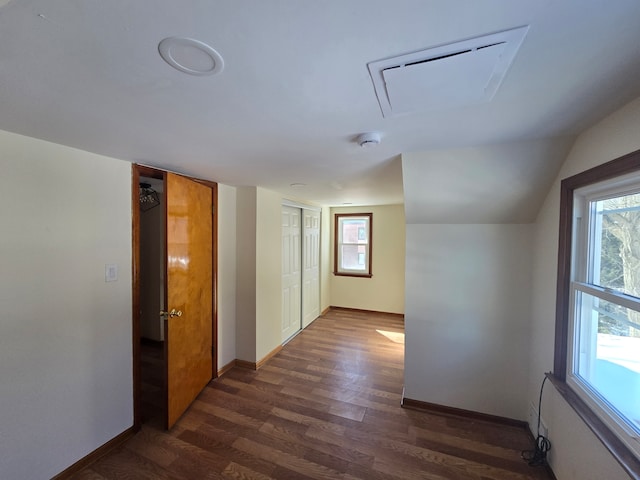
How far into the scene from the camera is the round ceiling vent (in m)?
0.73

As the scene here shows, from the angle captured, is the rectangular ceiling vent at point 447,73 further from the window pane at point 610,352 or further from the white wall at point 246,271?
the white wall at point 246,271

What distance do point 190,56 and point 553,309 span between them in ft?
7.95

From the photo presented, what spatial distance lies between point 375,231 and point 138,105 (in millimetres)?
4200

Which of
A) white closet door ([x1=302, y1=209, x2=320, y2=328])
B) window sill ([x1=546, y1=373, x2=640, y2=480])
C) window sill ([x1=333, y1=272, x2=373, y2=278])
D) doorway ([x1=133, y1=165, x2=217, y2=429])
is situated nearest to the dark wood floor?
doorway ([x1=133, y1=165, x2=217, y2=429])

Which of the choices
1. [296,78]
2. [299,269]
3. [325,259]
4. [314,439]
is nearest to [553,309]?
[314,439]

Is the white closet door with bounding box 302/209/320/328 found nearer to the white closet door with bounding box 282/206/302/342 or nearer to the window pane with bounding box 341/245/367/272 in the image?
the white closet door with bounding box 282/206/302/342

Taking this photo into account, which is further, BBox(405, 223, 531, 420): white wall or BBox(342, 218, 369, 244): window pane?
BBox(342, 218, 369, 244): window pane

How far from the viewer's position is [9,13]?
24.5 inches

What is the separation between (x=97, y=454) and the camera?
177 cm

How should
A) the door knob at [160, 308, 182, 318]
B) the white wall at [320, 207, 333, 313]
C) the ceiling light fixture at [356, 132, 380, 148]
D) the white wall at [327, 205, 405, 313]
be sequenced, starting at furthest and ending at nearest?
the white wall at [320, 207, 333, 313] → the white wall at [327, 205, 405, 313] → the door knob at [160, 308, 182, 318] → the ceiling light fixture at [356, 132, 380, 148]

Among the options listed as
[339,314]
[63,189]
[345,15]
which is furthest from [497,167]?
[339,314]

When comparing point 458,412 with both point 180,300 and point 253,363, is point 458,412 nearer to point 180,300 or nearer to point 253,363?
point 253,363

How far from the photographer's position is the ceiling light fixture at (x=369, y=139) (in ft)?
4.56

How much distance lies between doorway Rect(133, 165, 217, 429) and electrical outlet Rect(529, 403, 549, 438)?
277 centimetres
